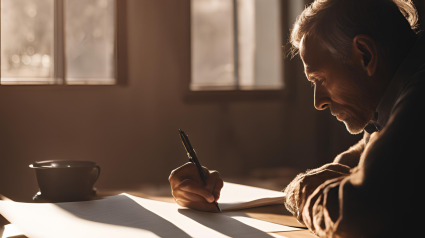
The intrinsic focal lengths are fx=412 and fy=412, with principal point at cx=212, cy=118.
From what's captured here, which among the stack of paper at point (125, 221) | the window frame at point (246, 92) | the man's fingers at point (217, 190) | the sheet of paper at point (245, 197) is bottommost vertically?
the sheet of paper at point (245, 197)

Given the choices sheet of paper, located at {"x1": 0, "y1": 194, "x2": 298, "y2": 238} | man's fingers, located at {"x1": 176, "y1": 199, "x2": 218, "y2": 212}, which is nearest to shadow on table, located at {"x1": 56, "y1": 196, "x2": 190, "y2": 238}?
sheet of paper, located at {"x1": 0, "y1": 194, "x2": 298, "y2": 238}

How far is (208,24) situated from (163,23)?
0.43 metres

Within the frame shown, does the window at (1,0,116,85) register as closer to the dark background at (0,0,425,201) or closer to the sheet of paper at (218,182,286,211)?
the dark background at (0,0,425,201)

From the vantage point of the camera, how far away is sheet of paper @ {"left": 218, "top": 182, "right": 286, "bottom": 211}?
100cm

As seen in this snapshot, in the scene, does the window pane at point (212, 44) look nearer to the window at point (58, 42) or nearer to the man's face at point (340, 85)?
the window at point (58, 42)

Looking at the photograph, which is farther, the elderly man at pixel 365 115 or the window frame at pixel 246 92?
the window frame at pixel 246 92

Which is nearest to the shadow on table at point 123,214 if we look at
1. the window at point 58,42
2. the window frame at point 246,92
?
the window at point 58,42

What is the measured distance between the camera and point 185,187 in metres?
0.99

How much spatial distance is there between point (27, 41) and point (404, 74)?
250 centimetres

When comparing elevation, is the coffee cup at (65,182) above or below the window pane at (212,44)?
below

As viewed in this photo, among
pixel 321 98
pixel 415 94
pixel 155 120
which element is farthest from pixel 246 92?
pixel 415 94

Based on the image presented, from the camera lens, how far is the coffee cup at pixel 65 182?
3.35 feet

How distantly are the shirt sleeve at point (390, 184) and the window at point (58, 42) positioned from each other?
2.47 meters

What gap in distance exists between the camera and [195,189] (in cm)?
98
